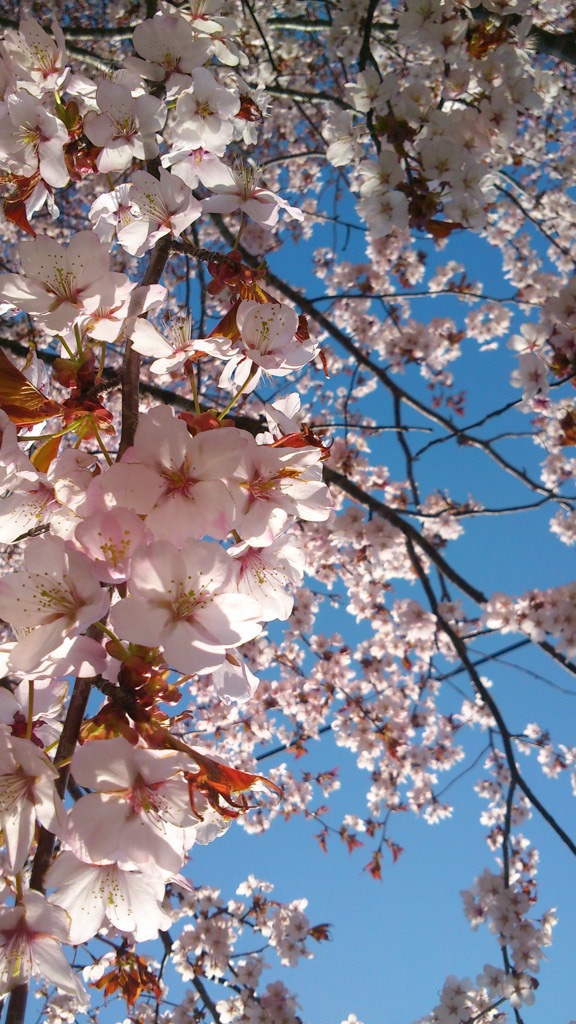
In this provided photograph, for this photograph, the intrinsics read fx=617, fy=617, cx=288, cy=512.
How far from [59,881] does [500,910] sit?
3.13 metres

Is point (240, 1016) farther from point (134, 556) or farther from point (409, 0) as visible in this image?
point (409, 0)

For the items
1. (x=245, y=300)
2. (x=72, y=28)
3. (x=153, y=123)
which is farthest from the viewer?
(x=72, y=28)

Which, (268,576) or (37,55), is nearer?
(268,576)

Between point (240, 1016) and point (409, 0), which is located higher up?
point (409, 0)

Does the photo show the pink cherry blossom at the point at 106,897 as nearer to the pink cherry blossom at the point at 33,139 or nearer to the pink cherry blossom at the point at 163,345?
the pink cherry blossom at the point at 163,345

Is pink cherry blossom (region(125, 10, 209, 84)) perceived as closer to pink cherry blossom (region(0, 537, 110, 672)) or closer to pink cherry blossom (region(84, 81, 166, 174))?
pink cherry blossom (region(84, 81, 166, 174))

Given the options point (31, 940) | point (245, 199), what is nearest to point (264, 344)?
point (245, 199)

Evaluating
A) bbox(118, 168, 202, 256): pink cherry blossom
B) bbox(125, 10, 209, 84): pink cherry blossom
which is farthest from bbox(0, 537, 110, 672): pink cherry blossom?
bbox(125, 10, 209, 84): pink cherry blossom

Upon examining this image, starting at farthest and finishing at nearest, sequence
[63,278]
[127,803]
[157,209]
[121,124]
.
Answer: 1. [121,124]
2. [157,209]
3. [63,278]
4. [127,803]

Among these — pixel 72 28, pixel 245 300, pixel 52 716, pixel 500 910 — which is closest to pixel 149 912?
pixel 52 716

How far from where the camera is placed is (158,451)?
0.80m

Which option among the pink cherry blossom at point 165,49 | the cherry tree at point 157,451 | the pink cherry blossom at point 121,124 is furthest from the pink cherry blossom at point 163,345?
the pink cherry blossom at point 165,49

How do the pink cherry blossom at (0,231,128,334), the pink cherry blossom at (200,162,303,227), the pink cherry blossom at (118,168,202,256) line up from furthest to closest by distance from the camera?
1. the pink cherry blossom at (200,162,303,227)
2. the pink cherry blossom at (118,168,202,256)
3. the pink cherry blossom at (0,231,128,334)

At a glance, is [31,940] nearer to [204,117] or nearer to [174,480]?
[174,480]
